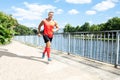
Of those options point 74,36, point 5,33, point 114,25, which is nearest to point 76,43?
point 74,36

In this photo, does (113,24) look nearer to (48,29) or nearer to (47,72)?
(48,29)

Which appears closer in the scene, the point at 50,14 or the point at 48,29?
the point at 50,14

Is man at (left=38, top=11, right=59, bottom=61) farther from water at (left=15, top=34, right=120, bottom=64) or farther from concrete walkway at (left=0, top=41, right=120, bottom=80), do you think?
water at (left=15, top=34, right=120, bottom=64)

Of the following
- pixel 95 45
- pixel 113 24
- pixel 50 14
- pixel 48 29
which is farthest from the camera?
pixel 113 24

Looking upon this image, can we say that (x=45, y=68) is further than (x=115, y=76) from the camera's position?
Yes

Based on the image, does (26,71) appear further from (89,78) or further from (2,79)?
(89,78)

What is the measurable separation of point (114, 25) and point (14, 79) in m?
104

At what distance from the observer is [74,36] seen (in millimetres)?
12555

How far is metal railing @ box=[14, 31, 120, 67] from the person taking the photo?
881 centimetres

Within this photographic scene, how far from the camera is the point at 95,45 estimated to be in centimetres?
1039

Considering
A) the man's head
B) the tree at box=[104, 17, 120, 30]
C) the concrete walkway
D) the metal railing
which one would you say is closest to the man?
the man's head

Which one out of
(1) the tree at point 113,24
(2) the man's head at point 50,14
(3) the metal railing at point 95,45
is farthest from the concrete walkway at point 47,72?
(1) the tree at point 113,24

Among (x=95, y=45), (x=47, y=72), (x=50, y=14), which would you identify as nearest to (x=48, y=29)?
(x=50, y=14)

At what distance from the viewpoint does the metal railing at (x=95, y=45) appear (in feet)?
28.9
